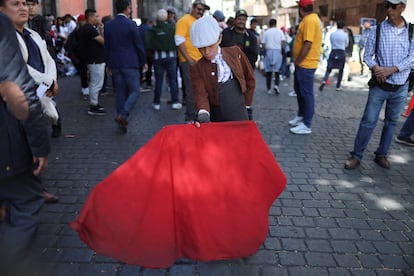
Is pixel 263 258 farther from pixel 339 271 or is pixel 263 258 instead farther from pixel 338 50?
pixel 338 50

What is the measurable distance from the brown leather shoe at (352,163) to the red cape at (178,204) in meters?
2.56

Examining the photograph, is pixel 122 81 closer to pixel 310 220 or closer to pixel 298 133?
pixel 298 133

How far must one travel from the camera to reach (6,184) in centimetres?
229

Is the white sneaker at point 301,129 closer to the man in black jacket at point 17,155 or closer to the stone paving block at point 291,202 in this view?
the stone paving block at point 291,202

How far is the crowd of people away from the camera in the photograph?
2.22 meters

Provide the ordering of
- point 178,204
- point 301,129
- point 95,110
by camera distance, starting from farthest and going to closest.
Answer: point 95,110 < point 301,129 < point 178,204

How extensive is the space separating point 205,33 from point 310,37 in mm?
3479

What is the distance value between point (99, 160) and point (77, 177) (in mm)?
643

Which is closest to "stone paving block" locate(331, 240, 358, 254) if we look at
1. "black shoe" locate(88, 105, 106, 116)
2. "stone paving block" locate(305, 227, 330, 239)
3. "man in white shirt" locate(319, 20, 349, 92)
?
"stone paving block" locate(305, 227, 330, 239)

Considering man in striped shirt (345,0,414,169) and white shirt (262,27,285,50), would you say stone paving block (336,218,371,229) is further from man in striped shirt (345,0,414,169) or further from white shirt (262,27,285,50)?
white shirt (262,27,285,50)

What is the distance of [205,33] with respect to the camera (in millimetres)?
3182

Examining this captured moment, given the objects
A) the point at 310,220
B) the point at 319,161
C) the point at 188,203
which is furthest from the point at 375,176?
the point at 188,203

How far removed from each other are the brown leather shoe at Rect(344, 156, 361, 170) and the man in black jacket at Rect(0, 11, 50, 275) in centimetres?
384

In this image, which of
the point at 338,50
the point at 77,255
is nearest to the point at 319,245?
the point at 77,255
